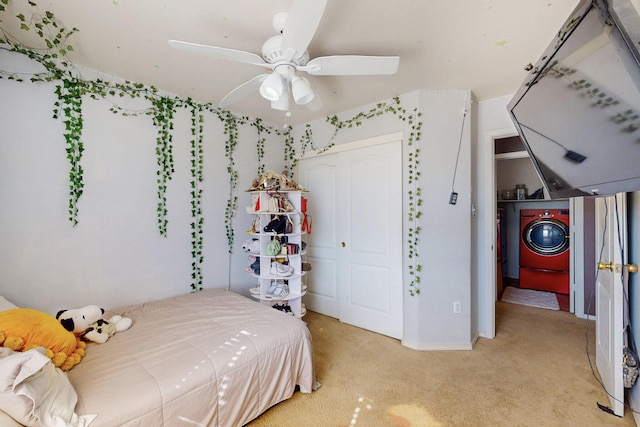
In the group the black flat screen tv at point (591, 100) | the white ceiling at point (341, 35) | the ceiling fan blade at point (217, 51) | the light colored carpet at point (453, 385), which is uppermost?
the white ceiling at point (341, 35)

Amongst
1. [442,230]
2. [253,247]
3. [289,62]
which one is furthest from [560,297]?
[289,62]

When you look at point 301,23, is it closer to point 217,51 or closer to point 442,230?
point 217,51

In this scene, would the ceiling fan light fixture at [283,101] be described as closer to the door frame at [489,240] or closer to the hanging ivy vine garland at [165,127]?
the hanging ivy vine garland at [165,127]

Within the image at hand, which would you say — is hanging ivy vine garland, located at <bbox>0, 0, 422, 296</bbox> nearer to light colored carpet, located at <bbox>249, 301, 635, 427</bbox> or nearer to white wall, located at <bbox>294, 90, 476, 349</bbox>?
white wall, located at <bbox>294, 90, 476, 349</bbox>

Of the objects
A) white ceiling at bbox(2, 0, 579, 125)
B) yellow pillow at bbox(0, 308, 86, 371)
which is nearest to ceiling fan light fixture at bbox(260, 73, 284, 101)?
white ceiling at bbox(2, 0, 579, 125)

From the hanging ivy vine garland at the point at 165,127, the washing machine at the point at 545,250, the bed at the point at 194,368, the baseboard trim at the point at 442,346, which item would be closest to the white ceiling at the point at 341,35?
the hanging ivy vine garland at the point at 165,127

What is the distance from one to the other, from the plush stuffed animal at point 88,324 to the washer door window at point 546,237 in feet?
17.9

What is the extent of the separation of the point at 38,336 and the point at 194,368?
0.77 metres

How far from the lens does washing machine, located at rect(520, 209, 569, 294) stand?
4.12m

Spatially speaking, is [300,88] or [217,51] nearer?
[217,51]

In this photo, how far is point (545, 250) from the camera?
4.26 metres

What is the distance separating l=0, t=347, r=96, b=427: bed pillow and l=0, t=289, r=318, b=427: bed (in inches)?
2.8

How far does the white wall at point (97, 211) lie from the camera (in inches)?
73.7

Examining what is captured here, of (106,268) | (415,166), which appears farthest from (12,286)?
(415,166)
